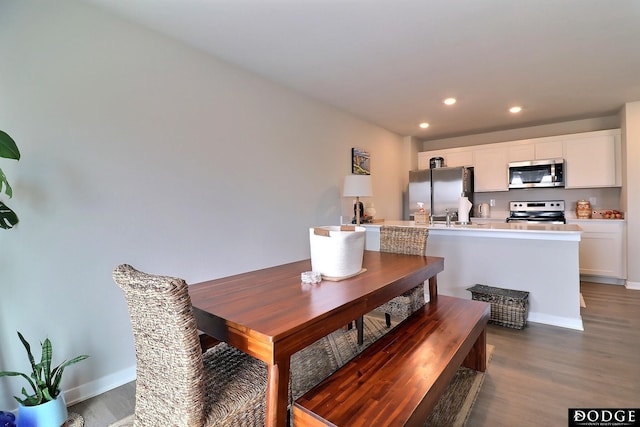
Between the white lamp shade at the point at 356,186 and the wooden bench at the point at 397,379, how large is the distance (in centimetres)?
208

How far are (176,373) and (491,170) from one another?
549 centimetres

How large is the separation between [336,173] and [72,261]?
2956 mm

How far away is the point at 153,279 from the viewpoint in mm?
1033

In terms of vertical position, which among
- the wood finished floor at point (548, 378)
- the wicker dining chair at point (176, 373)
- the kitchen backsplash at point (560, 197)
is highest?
the kitchen backsplash at point (560, 197)

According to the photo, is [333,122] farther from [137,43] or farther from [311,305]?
[311,305]

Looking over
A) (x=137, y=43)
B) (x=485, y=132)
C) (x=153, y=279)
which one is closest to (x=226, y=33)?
(x=137, y=43)

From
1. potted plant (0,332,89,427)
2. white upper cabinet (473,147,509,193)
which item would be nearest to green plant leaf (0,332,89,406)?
potted plant (0,332,89,427)

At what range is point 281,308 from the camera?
1262 mm

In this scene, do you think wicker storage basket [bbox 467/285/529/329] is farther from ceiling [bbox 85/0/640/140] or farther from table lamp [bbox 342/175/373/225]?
ceiling [bbox 85/0/640/140]

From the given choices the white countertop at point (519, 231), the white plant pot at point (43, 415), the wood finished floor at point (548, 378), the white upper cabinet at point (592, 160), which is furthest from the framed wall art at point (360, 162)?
the white plant pot at point (43, 415)

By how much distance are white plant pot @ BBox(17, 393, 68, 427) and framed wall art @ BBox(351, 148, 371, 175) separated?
3.74 meters

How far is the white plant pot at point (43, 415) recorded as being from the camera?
1559 mm

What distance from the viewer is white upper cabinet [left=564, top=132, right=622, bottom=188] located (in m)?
4.30

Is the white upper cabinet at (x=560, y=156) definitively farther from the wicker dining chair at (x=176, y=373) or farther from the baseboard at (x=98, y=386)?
the baseboard at (x=98, y=386)
